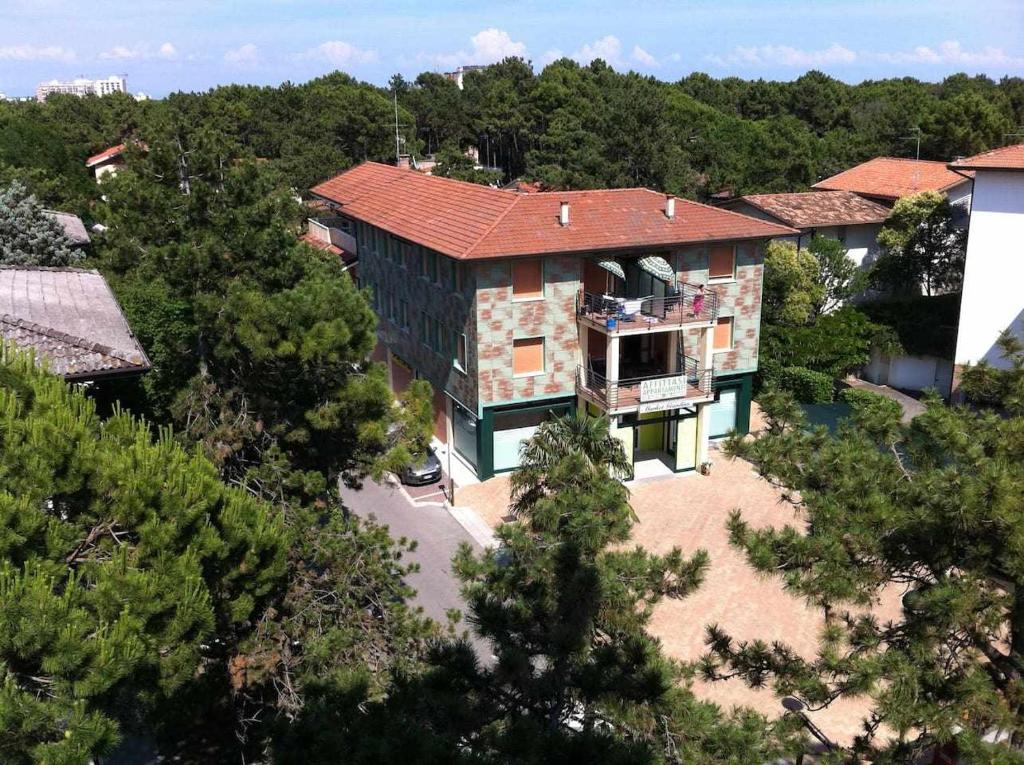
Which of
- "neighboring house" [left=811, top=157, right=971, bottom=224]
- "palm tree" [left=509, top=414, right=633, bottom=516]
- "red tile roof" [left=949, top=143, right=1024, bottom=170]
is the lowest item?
"palm tree" [left=509, top=414, right=633, bottom=516]

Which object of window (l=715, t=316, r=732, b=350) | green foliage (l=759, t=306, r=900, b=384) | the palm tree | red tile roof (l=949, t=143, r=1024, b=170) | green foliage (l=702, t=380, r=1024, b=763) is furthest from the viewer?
green foliage (l=759, t=306, r=900, b=384)

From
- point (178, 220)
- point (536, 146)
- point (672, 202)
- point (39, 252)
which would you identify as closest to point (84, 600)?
point (178, 220)

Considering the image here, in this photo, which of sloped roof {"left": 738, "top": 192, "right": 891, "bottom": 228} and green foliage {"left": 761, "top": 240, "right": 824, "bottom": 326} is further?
sloped roof {"left": 738, "top": 192, "right": 891, "bottom": 228}

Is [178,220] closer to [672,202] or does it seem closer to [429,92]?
[672,202]

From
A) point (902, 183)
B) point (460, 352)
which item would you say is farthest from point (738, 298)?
point (902, 183)

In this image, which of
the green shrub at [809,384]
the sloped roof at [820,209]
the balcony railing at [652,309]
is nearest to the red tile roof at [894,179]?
the sloped roof at [820,209]

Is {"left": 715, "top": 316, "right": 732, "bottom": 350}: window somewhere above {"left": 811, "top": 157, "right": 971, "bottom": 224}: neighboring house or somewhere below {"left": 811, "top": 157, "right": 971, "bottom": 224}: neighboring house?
below

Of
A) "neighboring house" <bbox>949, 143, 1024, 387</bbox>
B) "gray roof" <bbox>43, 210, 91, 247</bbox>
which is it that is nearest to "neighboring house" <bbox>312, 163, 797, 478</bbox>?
"neighboring house" <bbox>949, 143, 1024, 387</bbox>

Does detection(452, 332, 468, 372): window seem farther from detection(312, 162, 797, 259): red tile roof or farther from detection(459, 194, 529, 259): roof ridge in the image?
detection(459, 194, 529, 259): roof ridge
